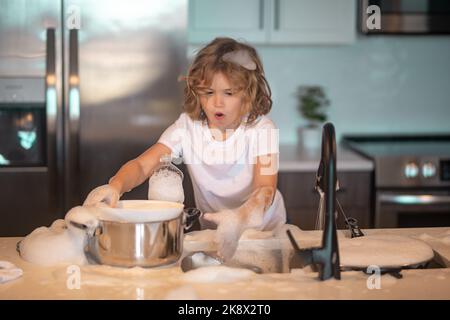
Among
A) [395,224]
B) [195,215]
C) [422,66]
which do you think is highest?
[422,66]

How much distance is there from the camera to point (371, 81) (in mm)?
3453

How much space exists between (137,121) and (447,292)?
1719 millimetres

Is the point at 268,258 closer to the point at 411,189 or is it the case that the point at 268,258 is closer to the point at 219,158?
the point at 219,158

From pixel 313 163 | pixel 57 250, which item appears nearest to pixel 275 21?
pixel 313 163

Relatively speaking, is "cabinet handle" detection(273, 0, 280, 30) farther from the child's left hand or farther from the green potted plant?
the child's left hand

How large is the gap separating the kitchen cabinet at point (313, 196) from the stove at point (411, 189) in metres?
0.05

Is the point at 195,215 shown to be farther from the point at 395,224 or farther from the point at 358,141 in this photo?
the point at 358,141

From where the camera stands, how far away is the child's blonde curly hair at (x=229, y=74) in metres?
2.04

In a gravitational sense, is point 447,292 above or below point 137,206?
below

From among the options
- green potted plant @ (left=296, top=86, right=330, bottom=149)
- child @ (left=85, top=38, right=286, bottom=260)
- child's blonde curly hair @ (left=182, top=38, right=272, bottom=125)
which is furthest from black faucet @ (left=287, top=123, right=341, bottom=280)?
green potted plant @ (left=296, top=86, right=330, bottom=149)

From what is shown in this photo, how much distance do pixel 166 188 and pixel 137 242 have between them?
0.97ft
